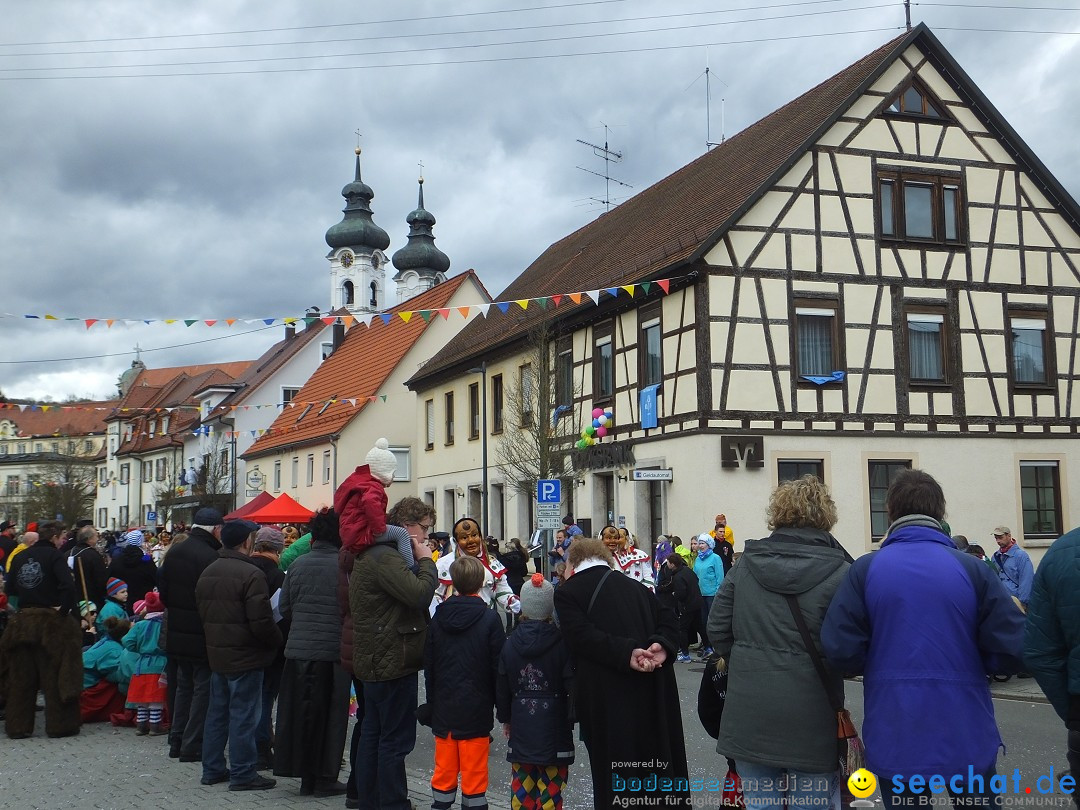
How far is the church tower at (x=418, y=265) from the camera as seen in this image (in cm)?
9162

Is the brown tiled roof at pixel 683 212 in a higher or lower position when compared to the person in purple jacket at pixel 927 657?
higher

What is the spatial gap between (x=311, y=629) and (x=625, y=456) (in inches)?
655

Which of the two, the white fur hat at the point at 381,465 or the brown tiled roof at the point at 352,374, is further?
the brown tiled roof at the point at 352,374

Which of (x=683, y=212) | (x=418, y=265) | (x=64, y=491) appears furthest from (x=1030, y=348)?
(x=418, y=265)

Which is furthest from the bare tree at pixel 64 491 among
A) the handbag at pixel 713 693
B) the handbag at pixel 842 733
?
the handbag at pixel 842 733

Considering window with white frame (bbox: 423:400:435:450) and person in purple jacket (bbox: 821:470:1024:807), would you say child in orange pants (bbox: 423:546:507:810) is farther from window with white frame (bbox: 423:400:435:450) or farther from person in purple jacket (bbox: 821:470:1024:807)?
window with white frame (bbox: 423:400:435:450)

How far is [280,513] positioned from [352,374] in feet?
73.4

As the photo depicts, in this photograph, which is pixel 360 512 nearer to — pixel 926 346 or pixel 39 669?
pixel 39 669

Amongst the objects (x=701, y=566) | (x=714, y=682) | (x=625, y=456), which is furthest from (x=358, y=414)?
(x=714, y=682)

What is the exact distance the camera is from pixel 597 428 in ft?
85.3

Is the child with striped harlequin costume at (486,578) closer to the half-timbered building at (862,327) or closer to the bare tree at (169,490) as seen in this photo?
the half-timbered building at (862,327)

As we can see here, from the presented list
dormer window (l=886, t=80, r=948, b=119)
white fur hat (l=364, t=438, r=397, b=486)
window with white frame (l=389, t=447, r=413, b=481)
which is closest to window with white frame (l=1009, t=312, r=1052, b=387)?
dormer window (l=886, t=80, r=948, b=119)

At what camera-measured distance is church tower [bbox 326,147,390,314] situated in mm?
91000

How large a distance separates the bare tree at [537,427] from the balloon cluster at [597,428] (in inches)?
18.3
